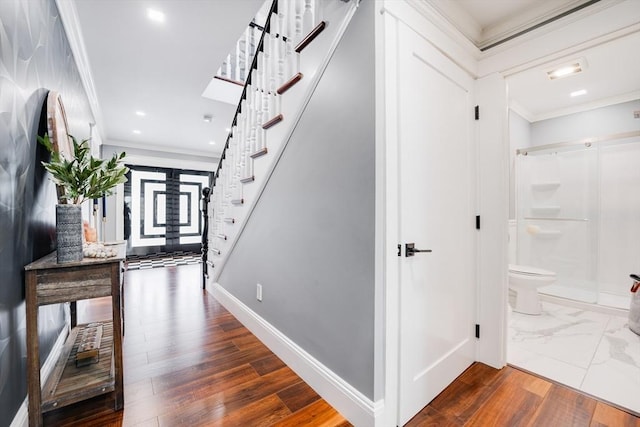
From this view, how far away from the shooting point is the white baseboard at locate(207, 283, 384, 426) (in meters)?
1.26

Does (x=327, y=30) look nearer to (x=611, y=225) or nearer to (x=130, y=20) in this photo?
(x=130, y=20)

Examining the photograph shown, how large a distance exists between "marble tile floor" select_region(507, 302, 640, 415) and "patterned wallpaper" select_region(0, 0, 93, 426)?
2.83m

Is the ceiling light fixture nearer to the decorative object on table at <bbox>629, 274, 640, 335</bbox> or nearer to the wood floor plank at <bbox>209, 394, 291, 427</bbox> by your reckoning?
the decorative object on table at <bbox>629, 274, 640, 335</bbox>

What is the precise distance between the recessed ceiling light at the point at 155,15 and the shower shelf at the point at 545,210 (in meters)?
4.71

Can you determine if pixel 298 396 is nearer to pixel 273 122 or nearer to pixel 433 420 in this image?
pixel 433 420

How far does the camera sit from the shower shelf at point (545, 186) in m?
3.42

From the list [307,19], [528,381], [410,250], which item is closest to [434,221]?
[410,250]

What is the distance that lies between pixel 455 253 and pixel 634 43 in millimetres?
2420

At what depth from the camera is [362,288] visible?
1.31 meters

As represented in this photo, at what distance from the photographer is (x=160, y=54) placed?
2.83 metres

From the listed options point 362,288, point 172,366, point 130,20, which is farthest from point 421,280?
point 130,20

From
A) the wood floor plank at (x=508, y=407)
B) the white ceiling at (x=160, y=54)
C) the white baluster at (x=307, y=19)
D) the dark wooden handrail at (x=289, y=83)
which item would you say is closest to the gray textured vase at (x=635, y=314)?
the wood floor plank at (x=508, y=407)

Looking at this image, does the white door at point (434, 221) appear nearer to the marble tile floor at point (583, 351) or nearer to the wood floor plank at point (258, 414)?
the marble tile floor at point (583, 351)

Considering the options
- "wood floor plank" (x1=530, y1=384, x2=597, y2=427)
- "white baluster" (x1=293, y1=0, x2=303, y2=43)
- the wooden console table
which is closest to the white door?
"wood floor plank" (x1=530, y1=384, x2=597, y2=427)
